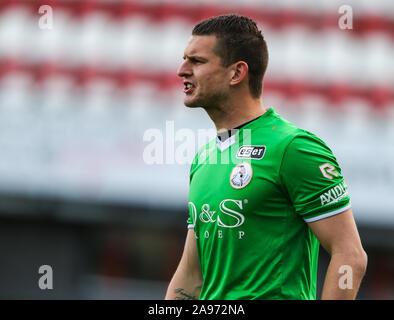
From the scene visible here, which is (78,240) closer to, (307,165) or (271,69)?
(271,69)

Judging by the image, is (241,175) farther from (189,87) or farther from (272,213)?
(189,87)

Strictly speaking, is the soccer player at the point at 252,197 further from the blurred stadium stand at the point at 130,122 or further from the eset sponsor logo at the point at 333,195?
the blurred stadium stand at the point at 130,122

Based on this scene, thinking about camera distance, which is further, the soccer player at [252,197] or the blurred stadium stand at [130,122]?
the blurred stadium stand at [130,122]

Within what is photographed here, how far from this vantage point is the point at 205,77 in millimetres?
3064

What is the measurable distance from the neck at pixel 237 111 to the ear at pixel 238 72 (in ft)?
0.30

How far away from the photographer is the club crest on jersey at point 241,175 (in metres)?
2.82

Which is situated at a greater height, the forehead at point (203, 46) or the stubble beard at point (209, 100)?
the forehead at point (203, 46)

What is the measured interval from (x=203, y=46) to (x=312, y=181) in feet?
2.87

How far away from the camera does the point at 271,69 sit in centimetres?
975

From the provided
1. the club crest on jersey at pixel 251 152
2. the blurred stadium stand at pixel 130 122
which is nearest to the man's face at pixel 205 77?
the club crest on jersey at pixel 251 152

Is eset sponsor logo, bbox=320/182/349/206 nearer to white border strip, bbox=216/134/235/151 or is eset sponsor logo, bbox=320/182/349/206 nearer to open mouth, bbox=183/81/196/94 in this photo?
white border strip, bbox=216/134/235/151

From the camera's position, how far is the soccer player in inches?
104

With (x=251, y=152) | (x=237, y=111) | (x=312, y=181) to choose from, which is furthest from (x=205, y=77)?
(x=312, y=181)

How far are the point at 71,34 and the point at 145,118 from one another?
1972 mm
